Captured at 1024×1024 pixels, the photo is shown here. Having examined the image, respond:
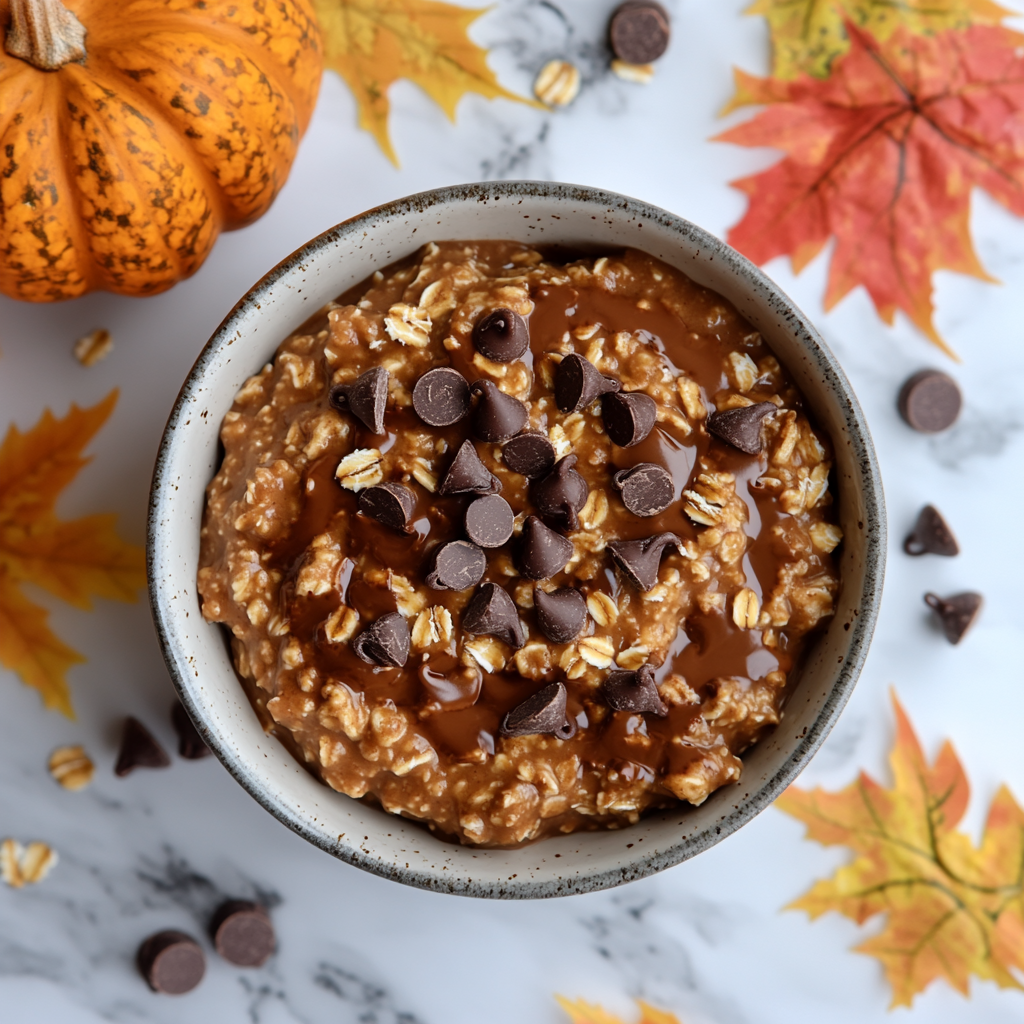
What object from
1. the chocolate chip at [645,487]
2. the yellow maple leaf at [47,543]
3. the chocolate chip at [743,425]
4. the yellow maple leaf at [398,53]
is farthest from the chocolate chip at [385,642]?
the yellow maple leaf at [398,53]

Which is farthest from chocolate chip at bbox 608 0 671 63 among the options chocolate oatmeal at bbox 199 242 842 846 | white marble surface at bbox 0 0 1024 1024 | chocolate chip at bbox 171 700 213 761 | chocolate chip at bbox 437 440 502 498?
chocolate chip at bbox 171 700 213 761

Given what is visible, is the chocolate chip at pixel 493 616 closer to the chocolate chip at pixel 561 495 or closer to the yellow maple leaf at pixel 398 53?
the chocolate chip at pixel 561 495

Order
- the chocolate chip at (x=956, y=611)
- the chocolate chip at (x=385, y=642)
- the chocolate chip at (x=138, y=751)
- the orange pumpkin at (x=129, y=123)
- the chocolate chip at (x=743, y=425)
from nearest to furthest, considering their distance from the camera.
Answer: the chocolate chip at (x=385, y=642)
the chocolate chip at (x=743, y=425)
the orange pumpkin at (x=129, y=123)
the chocolate chip at (x=138, y=751)
the chocolate chip at (x=956, y=611)

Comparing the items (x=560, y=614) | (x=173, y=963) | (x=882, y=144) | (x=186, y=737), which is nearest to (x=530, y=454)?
(x=560, y=614)

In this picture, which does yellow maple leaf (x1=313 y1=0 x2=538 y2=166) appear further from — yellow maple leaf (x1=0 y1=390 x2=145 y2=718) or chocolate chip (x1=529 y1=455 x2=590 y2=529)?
chocolate chip (x1=529 y1=455 x2=590 y2=529)

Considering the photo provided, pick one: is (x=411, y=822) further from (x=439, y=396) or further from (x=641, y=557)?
(x=439, y=396)

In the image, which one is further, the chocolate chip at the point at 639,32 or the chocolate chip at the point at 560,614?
the chocolate chip at the point at 639,32

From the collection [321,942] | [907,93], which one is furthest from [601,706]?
[907,93]
